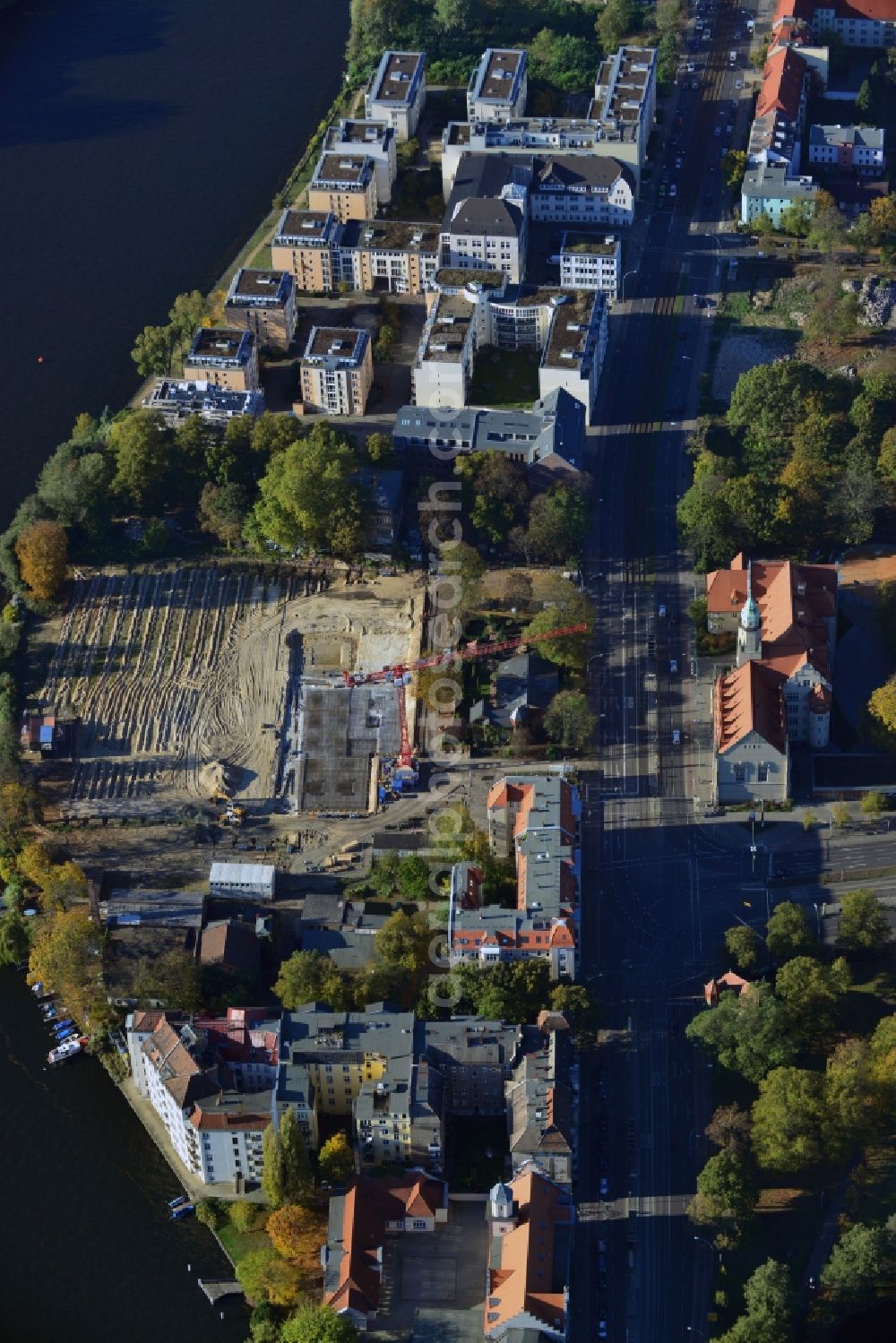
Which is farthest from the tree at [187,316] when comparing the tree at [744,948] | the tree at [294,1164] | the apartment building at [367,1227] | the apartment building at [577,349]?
the apartment building at [367,1227]

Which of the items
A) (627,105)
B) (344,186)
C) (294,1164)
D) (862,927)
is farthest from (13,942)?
(627,105)

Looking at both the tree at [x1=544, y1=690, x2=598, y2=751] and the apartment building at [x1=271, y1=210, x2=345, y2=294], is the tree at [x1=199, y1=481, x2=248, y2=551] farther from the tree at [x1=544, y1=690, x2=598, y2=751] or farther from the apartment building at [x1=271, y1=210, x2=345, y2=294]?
A: the tree at [x1=544, y1=690, x2=598, y2=751]

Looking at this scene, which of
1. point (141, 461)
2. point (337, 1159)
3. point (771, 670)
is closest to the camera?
point (337, 1159)

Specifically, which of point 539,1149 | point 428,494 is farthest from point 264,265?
point 539,1149

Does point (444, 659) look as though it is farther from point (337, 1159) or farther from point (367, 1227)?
point (367, 1227)

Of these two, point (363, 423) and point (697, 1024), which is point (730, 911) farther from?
point (363, 423)

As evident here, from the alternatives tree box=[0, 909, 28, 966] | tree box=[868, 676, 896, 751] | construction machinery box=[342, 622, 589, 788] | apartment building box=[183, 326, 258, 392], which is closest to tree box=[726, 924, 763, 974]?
tree box=[868, 676, 896, 751]
